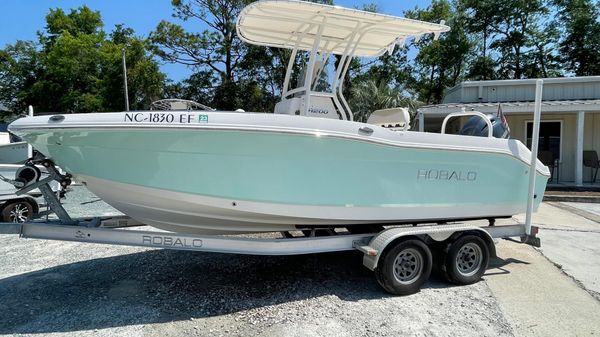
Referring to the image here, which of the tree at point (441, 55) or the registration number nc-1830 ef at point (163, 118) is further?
the tree at point (441, 55)

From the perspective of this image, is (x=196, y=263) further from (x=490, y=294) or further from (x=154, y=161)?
(x=490, y=294)

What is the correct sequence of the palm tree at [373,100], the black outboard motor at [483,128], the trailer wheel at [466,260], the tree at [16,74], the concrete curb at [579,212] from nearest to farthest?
the trailer wheel at [466,260], the black outboard motor at [483,128], the concrete curb at [579,212], the palm tree at [373,100], the tree at [16,74]

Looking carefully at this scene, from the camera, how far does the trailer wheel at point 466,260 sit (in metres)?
4.49

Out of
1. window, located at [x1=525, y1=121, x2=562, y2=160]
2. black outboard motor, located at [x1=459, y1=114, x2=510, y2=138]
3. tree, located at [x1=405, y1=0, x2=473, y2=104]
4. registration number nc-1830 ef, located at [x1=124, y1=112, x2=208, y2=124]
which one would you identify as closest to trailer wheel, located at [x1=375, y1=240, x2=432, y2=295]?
black outboard motor, located at [x1=459, y1=114, x2=510, y2=138]

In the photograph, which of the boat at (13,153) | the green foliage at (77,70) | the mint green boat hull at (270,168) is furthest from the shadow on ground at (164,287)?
the green foliage at (77,70)

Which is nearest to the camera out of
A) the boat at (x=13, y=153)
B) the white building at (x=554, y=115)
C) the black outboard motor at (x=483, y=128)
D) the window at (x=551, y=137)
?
the black outboard motor at (x=483, y=128)

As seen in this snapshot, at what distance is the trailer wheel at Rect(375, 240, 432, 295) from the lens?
4133 mm

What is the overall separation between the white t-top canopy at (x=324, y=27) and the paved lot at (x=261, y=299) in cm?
269

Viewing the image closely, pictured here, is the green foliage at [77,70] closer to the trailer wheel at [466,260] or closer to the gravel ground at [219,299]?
the gravel ground at [219,299]

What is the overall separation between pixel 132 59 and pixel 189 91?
407cm

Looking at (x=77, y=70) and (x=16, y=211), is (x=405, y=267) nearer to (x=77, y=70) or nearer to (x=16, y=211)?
(x=16, y=211)

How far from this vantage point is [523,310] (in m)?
3.90

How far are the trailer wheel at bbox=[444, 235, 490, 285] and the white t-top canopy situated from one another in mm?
2380

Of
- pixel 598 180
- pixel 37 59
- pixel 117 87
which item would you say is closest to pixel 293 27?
pixel 598 180
